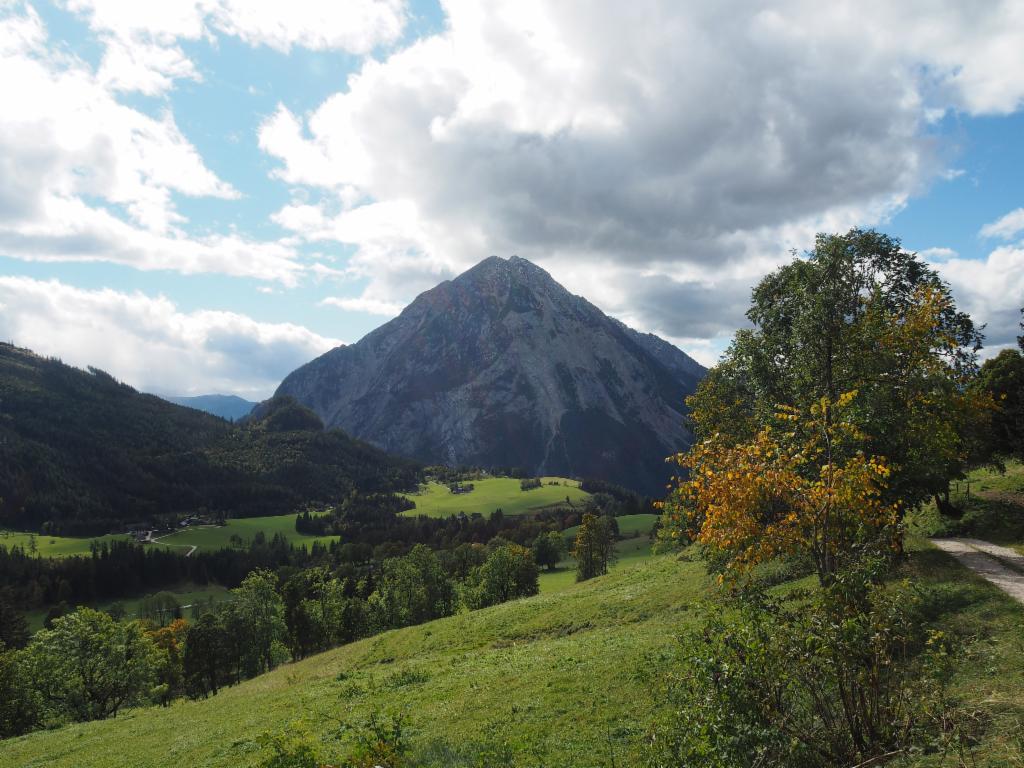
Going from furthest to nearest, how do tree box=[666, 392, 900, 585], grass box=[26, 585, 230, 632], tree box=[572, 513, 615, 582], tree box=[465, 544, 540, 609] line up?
grass box=[26, 585, 230, 632] < tree box=[572, 513, 615, 582] < tree box=[465, 544, 540, 609] < tree box=[666, 392, 900, 585]

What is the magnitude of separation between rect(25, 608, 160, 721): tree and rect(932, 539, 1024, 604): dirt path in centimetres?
8302

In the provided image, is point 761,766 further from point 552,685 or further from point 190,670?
point 190,670

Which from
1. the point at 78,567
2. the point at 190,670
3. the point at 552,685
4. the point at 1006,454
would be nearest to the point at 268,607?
the point at 190,670

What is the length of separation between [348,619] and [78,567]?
15550cm

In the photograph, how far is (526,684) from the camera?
84.6 ft

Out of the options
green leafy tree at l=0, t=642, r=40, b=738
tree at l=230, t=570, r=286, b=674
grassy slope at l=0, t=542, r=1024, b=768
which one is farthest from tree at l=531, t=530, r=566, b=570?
green leafy tree at l=0, t=642, r=40, b=738

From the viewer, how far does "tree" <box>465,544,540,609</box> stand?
107 m

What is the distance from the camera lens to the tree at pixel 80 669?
63344 millimetres

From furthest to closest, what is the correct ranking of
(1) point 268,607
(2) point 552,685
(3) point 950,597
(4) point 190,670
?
(1) point 268,607 → (4) point 190,670 → (2) point 552,685 → (3) point 950,597

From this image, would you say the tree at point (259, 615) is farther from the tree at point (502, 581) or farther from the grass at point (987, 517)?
the grass at point (987, 517)

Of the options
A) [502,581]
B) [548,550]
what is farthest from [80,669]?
[548,550]

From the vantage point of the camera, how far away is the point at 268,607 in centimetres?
9162

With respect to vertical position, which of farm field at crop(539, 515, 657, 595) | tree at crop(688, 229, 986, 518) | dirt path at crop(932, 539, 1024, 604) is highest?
tree at crop(688, 229, 986, 518)

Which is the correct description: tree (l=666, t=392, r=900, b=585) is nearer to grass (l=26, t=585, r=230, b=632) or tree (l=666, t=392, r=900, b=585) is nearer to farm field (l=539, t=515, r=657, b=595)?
farm field (l=539, t=515, r=657, b=595)
